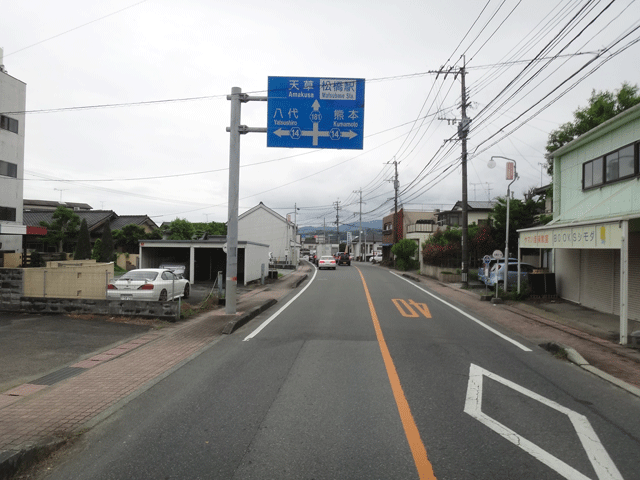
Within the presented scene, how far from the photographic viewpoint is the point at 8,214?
3116 centimetres

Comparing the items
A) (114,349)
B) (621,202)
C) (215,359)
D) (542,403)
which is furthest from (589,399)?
(621,202)

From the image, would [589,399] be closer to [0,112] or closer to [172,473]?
[172,473]

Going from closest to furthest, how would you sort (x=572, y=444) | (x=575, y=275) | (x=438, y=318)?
(x=572, y=444) < (x=438, y=318) < (x=575, y=275)

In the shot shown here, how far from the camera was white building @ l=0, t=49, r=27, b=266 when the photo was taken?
3052cm

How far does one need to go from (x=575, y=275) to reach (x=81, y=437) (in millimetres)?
17201

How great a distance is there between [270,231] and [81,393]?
43.9 meters

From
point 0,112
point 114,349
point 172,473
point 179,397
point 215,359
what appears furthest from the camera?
point 0,112

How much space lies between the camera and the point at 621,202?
12578 mm

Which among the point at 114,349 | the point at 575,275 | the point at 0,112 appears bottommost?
the point at 114,349

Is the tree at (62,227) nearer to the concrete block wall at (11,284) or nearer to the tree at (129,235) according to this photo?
the tree at (129,235)

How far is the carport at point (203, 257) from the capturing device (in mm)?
23922

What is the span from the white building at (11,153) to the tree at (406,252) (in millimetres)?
33247

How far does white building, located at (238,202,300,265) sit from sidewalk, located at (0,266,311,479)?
124 feet

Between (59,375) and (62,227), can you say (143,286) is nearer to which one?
(59,375)
